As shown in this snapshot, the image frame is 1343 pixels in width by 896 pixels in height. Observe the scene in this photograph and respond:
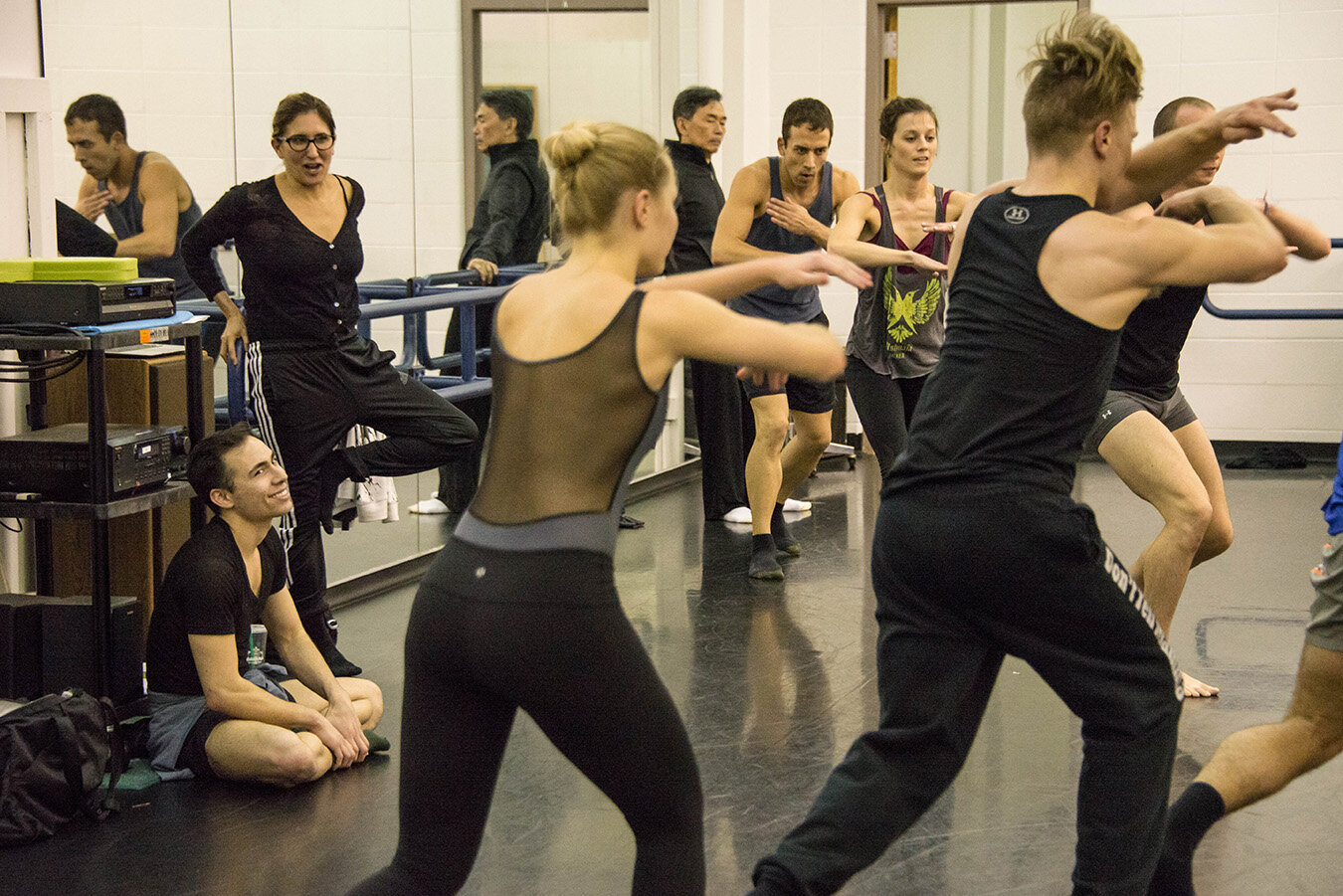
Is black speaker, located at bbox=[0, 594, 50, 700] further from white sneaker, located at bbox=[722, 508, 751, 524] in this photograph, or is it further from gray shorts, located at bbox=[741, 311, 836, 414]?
white sneaker, located at bbox=[722, 508, 751, 524]

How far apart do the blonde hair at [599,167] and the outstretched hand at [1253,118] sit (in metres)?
0.92

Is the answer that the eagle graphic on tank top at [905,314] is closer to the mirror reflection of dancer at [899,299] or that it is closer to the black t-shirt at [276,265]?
the mirror reflection of dancer at [899,299]

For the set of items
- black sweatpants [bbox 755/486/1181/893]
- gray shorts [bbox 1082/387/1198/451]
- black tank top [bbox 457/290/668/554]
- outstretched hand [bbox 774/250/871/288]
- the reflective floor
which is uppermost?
outstretched hand [bbox 774/250/871/288]

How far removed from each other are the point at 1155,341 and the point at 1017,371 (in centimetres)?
170

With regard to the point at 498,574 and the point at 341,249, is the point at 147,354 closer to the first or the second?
the point at 341,249

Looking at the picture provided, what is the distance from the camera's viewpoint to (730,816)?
10.5 ft

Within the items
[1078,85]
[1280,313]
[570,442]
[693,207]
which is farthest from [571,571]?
[1280,313]

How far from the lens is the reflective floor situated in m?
2.91

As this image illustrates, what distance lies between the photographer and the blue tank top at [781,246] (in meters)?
5.30

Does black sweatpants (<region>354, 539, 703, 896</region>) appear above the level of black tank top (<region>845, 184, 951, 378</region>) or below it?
below

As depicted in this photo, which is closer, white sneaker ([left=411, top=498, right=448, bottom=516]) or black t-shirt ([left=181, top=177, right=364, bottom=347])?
black t-shirt ([left=181, top=177, right=364, bottom=347])

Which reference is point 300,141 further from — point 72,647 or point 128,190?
point 72,647

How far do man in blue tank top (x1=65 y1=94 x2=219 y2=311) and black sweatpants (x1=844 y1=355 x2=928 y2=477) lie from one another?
212 centimetres

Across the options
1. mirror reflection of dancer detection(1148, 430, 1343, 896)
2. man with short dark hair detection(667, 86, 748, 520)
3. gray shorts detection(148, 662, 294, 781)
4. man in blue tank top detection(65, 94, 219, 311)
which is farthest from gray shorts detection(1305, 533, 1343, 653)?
man with short dark hair detection(667, 86, 748, 520)
